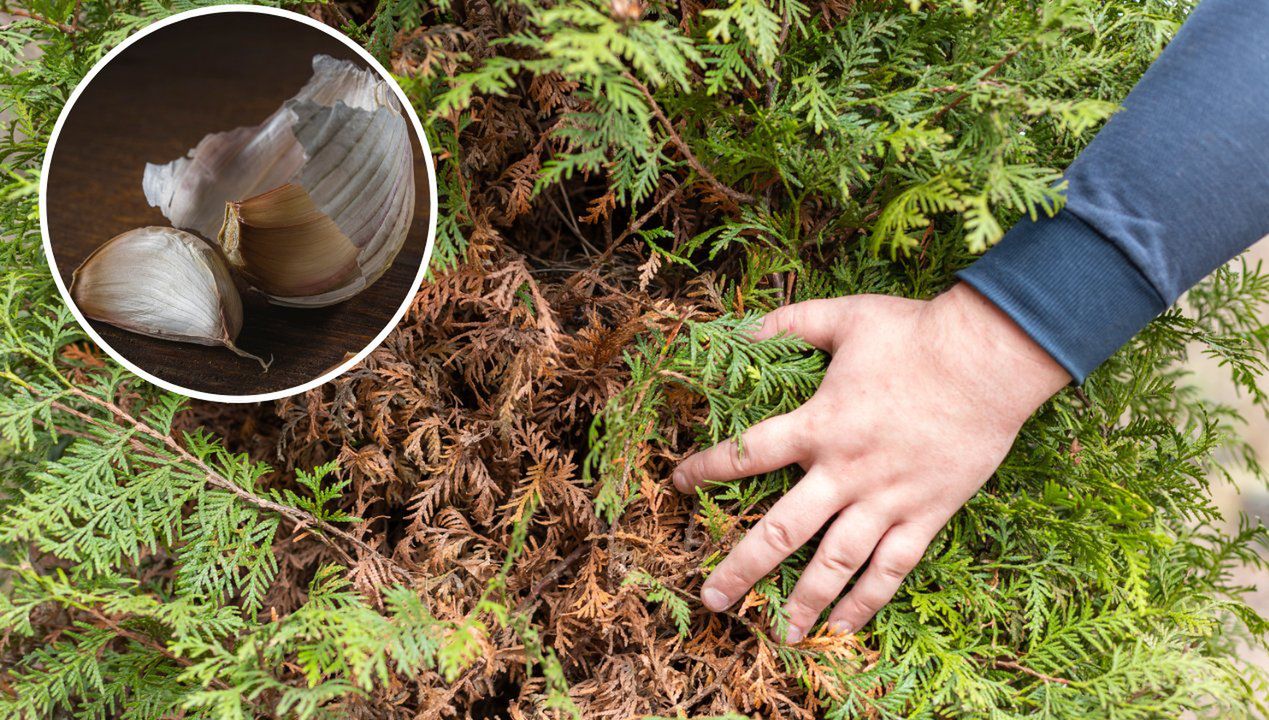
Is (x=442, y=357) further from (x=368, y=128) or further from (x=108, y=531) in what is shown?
(x=108, y=531)

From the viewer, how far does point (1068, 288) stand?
1.14m

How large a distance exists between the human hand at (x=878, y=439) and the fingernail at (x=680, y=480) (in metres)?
0.03

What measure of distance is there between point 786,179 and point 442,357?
0.65 meters

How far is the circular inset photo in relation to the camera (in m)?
1.13

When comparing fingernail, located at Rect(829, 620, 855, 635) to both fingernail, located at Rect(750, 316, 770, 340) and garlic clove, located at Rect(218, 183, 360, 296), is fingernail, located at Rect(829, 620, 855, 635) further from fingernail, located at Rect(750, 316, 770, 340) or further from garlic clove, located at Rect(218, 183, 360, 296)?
garlic clove, located at Rect(218, 183, 360, 296)

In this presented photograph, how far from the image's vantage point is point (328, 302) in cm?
119

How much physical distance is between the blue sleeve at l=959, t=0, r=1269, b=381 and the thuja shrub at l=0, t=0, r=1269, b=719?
8 centimetres

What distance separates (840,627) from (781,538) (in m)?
0.20

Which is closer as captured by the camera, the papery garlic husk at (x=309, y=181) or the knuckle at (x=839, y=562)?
the papery garlic husk at (x=309, y=181)

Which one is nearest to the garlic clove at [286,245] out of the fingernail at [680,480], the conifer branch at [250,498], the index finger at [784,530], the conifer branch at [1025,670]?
the conifer branch at [250,498]

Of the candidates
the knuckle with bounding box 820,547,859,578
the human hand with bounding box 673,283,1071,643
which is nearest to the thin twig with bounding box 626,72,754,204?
the human hand with bounding box 673,283,1071,643

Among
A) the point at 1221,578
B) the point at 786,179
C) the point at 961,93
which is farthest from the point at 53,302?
the point at 1221,578

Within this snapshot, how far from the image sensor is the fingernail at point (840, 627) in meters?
1.29

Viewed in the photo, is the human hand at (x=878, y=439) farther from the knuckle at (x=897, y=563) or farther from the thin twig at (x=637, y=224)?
the thin twig at (x=637, y=224)
